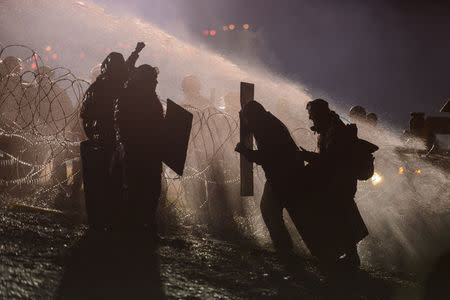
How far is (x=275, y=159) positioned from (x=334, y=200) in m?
0.78

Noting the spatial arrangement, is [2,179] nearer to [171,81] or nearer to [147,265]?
[147,265]

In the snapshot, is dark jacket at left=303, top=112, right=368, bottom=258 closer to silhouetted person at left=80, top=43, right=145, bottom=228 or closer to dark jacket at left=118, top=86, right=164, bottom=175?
dark jacket at left=118, top=86, right=164, bottom=175

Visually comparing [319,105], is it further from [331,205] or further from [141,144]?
[141,144]

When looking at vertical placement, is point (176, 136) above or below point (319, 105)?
below

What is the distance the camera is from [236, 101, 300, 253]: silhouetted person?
3736mm

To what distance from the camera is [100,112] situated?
12.7 feet

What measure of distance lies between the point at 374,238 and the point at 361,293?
3.36 m

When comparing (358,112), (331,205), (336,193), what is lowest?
(331,205)

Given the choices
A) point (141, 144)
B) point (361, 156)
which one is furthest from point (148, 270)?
point (361, 156)

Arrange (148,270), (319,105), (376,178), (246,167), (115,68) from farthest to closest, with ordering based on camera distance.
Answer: (376,178) → (246,167) → (115,68) → (319,105) → (148,270)

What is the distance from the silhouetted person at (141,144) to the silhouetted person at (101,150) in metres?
0.18

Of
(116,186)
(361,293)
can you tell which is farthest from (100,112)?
(361,293)

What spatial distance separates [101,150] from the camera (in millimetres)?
3836

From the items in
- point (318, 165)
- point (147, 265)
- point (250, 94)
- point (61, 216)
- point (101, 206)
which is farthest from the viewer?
point (250, 94)
